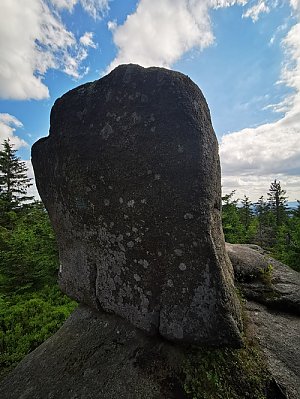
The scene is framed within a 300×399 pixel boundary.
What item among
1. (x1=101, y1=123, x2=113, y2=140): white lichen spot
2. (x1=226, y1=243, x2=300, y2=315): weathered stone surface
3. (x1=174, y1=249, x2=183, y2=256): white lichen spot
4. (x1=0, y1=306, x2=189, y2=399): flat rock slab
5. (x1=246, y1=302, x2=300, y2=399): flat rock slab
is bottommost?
(x1=0, y1=306, x2=189, y2=399): flat rock slab

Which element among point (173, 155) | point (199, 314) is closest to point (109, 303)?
point (199, 314)

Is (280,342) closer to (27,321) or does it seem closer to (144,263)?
(144,263)

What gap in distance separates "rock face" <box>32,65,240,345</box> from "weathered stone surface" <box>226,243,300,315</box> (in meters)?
1.44

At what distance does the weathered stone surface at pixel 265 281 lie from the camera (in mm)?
3982

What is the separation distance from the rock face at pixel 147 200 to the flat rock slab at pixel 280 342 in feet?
1.68

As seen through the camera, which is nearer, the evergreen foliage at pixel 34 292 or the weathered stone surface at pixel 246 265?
the weathered stone surface at pixel 246 265

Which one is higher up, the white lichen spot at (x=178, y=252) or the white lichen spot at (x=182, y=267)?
the white lichen spot at (x=178, y=252)

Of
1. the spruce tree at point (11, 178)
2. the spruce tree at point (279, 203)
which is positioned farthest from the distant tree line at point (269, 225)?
the spruce tree at point (11, 178)

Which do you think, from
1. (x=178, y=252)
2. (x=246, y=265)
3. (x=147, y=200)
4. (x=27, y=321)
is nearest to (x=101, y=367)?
(x=178, y=252)

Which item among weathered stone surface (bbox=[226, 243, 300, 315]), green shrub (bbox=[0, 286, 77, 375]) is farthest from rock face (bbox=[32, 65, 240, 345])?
green shrub (bbox=[0, 286, 77, 375])

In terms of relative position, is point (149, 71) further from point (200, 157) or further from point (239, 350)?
point (239, 350)

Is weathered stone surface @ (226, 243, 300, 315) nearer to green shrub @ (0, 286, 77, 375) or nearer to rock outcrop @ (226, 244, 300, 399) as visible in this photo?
rock outcrop @ (226, 244, 300, 399)

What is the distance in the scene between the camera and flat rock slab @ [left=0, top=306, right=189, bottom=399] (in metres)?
2.61

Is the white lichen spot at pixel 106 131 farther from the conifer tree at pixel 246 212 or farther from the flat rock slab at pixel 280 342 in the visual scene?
the conifer tree at pixel 246 212
